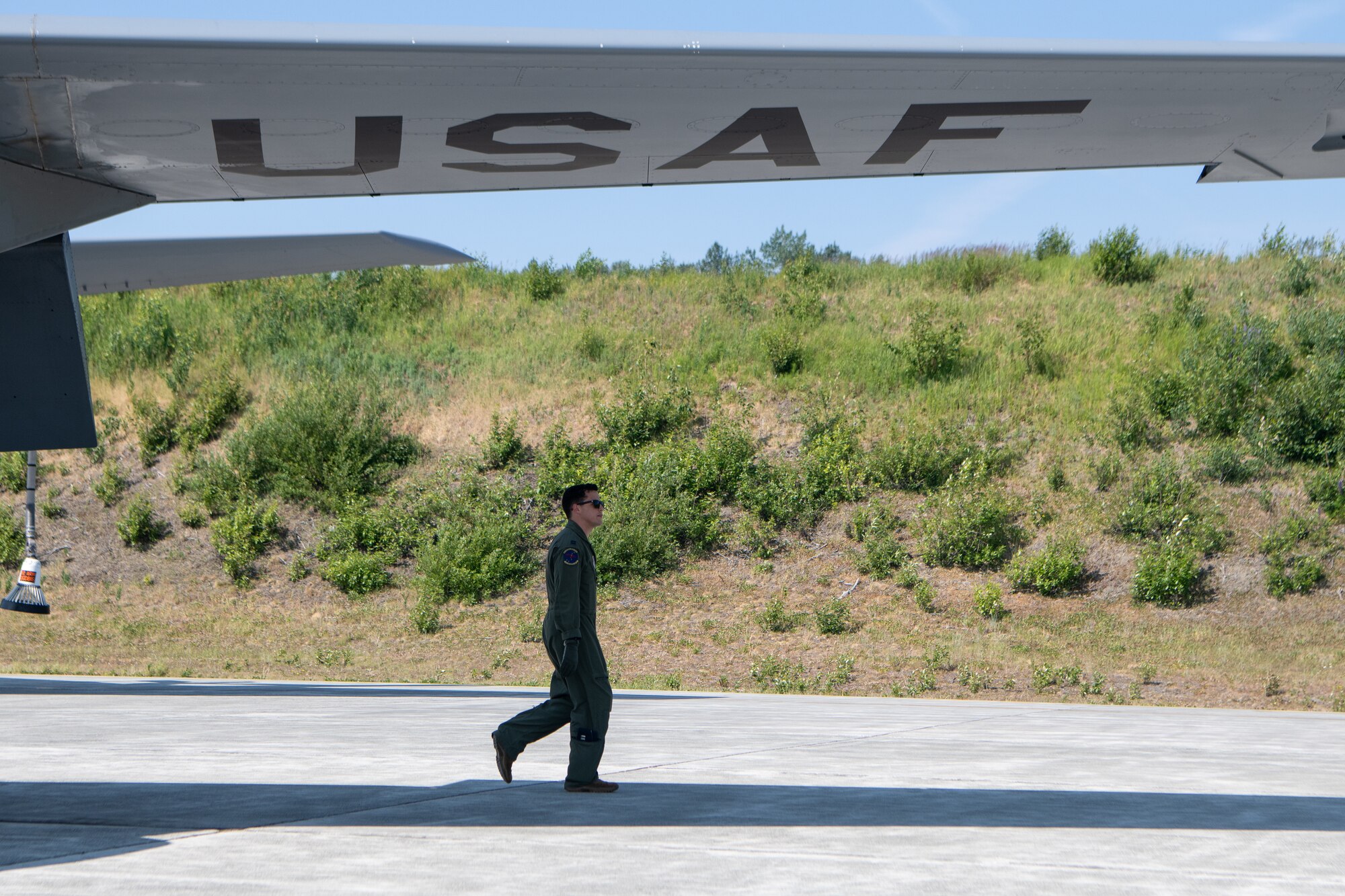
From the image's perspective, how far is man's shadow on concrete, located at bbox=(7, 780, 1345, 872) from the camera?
5066 mm

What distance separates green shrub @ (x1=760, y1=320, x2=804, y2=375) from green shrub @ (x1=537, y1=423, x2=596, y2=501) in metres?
5.83

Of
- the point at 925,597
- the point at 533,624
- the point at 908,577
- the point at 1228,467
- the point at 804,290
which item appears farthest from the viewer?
the point at 804,290

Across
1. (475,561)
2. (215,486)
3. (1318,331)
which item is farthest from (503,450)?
(1318,331)

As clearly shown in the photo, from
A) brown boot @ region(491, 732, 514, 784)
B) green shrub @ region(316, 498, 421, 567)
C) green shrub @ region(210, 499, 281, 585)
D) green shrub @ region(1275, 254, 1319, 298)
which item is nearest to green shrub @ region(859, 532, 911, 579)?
green shrub @ region(316, 498, 421, 567)

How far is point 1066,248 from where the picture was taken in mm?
34562

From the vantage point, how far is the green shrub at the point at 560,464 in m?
26.5

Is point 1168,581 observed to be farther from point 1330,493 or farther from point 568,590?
point 568,590

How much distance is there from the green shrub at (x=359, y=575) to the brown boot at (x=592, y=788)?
20.1 meters

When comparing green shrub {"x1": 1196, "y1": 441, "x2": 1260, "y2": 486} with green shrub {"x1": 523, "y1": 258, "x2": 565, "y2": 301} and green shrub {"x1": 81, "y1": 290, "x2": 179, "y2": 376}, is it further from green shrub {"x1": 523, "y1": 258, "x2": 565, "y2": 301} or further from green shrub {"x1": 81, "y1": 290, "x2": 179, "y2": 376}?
green shrub {"x1": 81, "y1": 290, "x2": 179, "y2": 376}

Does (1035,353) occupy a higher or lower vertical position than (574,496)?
higher

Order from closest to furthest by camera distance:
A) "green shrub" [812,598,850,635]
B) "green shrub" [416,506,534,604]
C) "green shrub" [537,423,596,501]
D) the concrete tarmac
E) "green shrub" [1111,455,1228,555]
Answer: the concrete tarmac
"green shrub" [812,598,850,635]
"green shrub" [1111,455,1228,555]
"green shrub" [416,506,534,604]
"green shrub" [537,423,596,501]

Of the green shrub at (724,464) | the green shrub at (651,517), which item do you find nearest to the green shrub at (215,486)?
the green shrub at (651,517)

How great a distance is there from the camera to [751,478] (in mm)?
26109

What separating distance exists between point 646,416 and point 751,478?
3.49m
